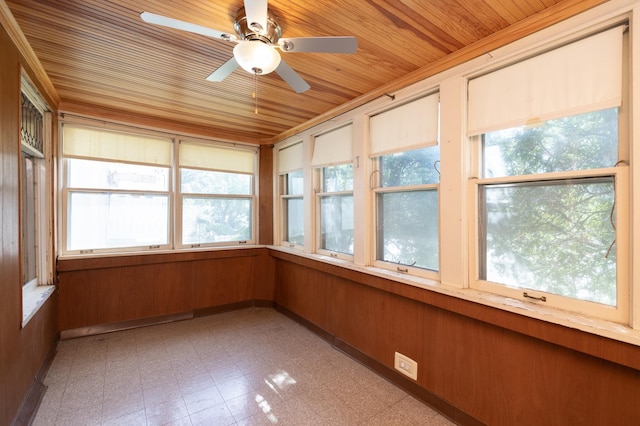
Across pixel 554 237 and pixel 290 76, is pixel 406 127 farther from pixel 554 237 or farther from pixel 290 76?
pixel 554 237

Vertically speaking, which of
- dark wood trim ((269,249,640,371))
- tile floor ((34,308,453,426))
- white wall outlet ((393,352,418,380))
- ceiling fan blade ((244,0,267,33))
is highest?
ceiling fan blade ((244,0,267,33))

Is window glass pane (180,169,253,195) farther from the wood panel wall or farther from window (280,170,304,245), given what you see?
the wood panel wall

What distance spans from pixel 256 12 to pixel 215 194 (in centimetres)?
287

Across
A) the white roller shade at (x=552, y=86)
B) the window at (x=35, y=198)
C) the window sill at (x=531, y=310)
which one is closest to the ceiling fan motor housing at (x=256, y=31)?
the white roller shade at (x=552, y=86)

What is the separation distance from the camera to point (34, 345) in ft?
6.87

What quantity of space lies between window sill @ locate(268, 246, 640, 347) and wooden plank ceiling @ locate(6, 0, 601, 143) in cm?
151

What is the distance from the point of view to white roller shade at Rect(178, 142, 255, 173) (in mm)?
3649

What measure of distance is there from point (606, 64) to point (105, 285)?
4.38m

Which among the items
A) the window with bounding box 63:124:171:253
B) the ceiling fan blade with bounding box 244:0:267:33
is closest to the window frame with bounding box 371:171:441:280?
the ceiling fan blade with bounding box 244:0:267:33

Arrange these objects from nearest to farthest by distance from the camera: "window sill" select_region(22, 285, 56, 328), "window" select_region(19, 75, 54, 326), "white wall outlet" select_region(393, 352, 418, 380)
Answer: "window sill" select_region(22, 285, 56, 328), "white wall outlet" select_region(393, 352, 418, 380), "window" select_region(19, 75, 54, 326)

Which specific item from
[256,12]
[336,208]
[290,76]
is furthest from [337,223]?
[256,12]

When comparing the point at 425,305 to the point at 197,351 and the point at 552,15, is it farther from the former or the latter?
the point at 197,351

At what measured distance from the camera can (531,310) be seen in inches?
58.9

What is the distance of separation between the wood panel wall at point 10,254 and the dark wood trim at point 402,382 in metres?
2.30
